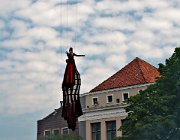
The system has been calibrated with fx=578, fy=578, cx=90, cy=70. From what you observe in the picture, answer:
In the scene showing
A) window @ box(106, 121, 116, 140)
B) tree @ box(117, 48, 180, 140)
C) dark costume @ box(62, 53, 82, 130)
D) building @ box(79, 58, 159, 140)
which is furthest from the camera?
window @ box(106, 121, 116, 140)

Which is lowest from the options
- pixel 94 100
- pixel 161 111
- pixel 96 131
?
pixel 96 131

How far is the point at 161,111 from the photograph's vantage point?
3228 cm

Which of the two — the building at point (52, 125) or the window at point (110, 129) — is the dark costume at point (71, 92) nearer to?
the window at point (110, 129)

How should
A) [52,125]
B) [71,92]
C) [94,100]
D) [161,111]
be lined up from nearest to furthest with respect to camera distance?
[71,92] → [161,111] → [94,100] → [52,125]

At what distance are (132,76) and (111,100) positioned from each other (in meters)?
2.94

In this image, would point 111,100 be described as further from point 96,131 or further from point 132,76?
point 96,131

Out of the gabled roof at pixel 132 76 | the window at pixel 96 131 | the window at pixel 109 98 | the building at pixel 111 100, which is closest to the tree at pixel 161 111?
the building at pixel 111 100

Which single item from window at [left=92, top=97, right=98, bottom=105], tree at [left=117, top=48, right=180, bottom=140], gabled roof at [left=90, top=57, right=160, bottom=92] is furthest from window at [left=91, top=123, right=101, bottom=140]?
tree at [left=117, top=48, right=180, bottom=140]

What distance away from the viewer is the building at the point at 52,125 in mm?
55188

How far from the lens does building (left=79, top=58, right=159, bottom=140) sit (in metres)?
51.0

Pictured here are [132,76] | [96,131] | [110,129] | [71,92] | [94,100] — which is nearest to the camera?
[71,92]

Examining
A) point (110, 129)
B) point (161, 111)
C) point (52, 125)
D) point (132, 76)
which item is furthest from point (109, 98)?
point (161, 111)

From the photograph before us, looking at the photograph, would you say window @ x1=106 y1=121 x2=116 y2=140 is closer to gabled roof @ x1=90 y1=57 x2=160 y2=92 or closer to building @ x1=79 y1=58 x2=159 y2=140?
building @ x1=79 y1=58 x2=159 y2=140

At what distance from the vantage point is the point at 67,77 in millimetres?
15453
